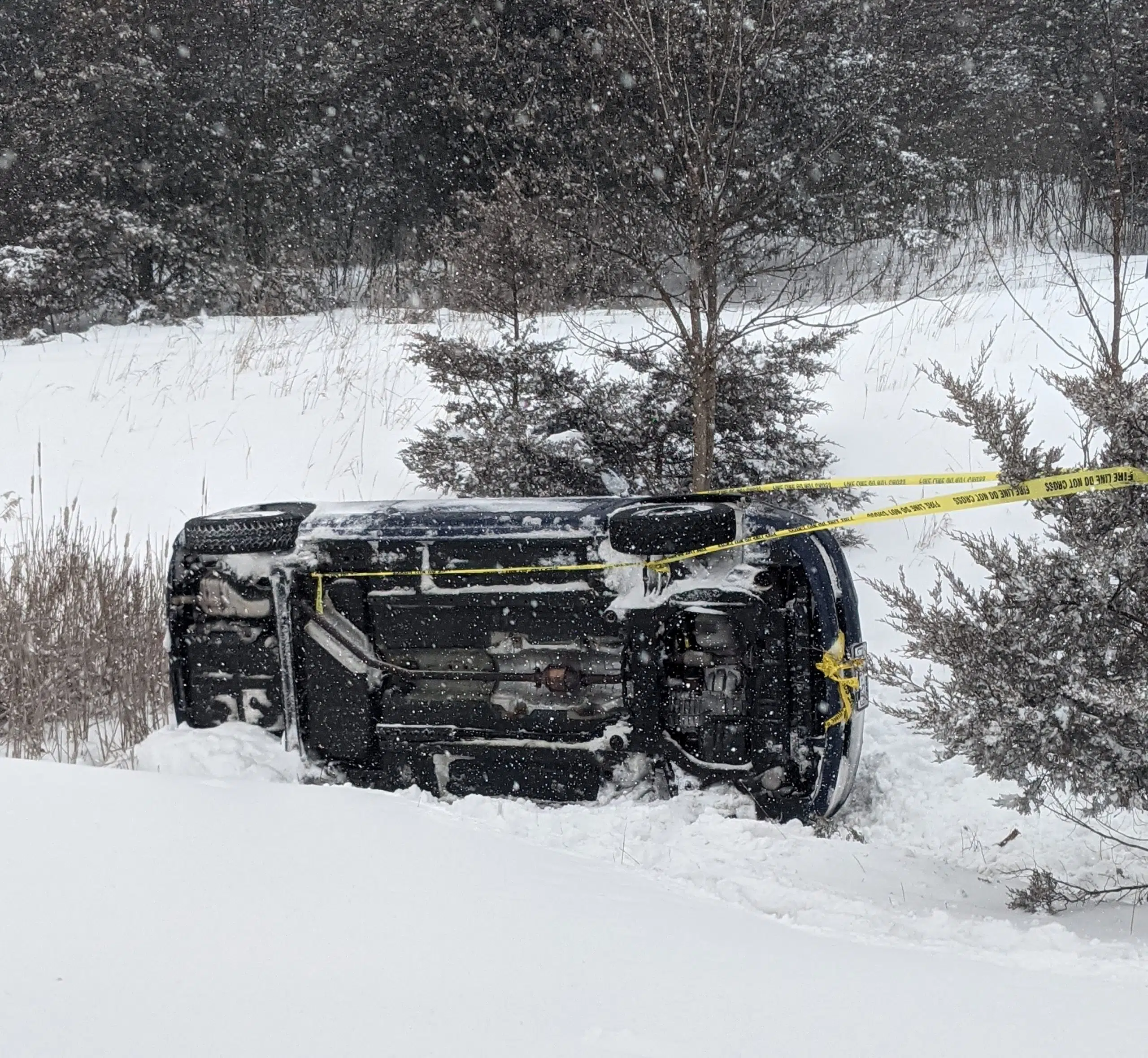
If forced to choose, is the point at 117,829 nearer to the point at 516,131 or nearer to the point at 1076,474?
the point at 1076,474

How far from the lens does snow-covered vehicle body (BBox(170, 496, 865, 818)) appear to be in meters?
4.10

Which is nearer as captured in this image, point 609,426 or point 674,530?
point 674,530

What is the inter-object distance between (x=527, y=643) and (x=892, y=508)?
1.47 metres

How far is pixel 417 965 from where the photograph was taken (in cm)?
233

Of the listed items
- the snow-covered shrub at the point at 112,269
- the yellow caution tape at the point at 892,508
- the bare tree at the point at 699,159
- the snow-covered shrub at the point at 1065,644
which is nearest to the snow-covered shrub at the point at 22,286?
the snow-covered shrub at the point at 112,269

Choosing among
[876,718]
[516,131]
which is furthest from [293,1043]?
[516,131]

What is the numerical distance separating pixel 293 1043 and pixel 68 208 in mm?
17269

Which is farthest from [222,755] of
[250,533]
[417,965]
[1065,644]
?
[1065,644]


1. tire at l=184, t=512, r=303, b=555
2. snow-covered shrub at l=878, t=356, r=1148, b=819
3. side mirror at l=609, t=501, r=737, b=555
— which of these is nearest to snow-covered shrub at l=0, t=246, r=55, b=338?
tire at l=184, t=512, r=303, b=555

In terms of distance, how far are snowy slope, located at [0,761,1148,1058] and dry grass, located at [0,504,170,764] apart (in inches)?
93.7

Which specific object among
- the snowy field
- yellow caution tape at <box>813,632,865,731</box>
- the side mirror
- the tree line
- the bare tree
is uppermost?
the tree line

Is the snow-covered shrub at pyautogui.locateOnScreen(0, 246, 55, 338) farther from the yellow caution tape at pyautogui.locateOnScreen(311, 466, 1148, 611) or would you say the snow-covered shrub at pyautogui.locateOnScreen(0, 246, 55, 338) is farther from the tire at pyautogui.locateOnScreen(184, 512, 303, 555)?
the yellow caution tape at pyautogui.locateOnScreen(311, 466, 1148, 611)

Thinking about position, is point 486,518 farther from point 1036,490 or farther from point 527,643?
point 1036,490

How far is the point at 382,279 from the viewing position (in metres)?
15.6
